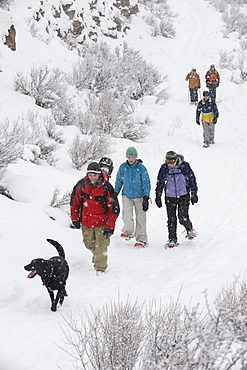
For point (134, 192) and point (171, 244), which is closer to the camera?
point (171, 244)

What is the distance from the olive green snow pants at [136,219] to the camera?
604cm

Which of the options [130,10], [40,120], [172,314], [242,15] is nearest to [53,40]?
[40,120]

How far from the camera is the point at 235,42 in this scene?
2669 centimetres

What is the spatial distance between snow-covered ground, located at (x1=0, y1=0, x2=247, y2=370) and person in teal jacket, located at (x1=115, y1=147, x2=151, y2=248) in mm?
247

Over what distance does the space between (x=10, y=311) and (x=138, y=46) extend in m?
23.1

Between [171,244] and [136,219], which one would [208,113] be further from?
[171,244]

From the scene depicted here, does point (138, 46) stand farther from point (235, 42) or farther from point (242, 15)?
point (242, 15)

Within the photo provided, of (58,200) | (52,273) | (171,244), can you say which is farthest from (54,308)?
(58,200)

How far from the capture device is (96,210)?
4793 millimetres

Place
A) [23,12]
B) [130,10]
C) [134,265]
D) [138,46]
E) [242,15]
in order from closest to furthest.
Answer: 1. [134,265]
2. [23,12]
3. [138,46]
4. [130,10]
5. [242,15]

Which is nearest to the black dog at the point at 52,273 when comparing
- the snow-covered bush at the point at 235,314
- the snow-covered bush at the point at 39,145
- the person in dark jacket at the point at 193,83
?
the snow-covered bush at the point at 235,314

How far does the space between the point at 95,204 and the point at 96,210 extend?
0.09 m

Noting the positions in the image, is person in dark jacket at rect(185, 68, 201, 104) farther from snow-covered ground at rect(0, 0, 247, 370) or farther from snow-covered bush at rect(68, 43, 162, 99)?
snow-covered ground at rect(0, 0, 247, 370)

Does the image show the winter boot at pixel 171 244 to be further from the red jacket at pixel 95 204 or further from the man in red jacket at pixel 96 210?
the red jacket at pixel 95 204
